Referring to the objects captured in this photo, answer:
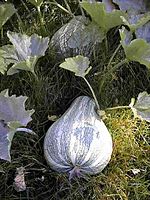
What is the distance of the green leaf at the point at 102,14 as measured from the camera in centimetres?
130

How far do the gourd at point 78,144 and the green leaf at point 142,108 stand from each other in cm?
9

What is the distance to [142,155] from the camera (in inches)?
55.6

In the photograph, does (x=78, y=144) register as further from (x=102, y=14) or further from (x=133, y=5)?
(x=133, y=5)

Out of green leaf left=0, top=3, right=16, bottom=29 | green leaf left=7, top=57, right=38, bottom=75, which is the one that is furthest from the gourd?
green leaf left=0, top=3, right=16, bottom=29

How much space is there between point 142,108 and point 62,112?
246mm

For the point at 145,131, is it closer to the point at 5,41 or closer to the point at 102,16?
the point at 102,16

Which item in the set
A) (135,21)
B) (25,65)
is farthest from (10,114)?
(135,21)

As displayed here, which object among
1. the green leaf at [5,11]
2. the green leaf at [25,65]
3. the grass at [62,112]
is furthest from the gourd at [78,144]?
the green leaf at [5,11]

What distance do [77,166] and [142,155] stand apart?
0.71ft

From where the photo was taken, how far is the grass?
4.42 ft

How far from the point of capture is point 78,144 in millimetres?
1289

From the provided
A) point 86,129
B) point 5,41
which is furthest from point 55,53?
point 86,129

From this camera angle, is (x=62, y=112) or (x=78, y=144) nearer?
(x=78, y=144)

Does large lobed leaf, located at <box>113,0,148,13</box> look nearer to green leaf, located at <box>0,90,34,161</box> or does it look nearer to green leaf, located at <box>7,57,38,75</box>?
green leaf, located at <box>7,57,38,75</box>
